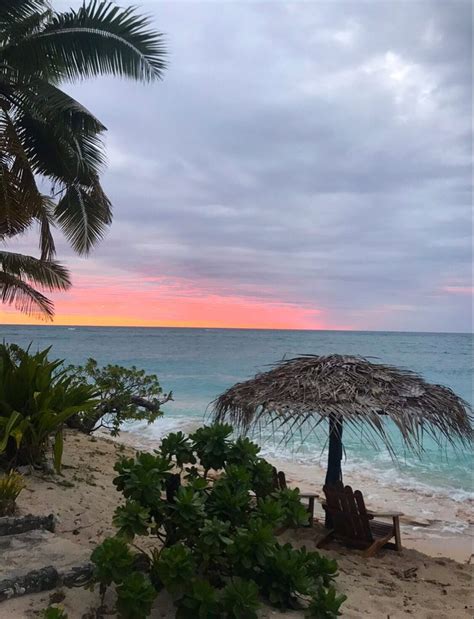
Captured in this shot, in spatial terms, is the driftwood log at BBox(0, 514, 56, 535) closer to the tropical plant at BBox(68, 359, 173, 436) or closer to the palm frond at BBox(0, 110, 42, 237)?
the palm frond at BBox(0, 110, 42, 237)

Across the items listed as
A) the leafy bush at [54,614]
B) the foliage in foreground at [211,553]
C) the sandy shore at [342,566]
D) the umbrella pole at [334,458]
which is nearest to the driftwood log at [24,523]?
the sandy shore at [342,566]

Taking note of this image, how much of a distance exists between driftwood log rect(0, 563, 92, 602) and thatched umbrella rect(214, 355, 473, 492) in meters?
2.20

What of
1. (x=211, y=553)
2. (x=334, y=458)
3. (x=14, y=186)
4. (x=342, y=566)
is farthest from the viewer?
(x=14, y=186)

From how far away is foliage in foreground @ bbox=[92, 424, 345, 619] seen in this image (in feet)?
8.73

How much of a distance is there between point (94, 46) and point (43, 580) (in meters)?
6.69

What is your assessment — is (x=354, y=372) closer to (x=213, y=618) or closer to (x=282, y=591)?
(x=282, y=591)

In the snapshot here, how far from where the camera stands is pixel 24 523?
3.73 m

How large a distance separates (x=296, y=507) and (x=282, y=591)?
0.49 m

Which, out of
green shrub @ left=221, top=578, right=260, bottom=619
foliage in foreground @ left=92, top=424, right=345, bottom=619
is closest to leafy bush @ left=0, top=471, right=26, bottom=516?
foliage in foreground @ left=92, top=424, right=345, bottom=619

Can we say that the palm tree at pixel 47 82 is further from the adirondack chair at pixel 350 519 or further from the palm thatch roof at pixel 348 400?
the adirondack chair at pixel 350 519

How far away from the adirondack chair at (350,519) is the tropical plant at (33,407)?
276cm

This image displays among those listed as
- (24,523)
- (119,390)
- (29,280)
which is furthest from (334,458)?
(29,280)

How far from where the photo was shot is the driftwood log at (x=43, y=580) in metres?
2.85

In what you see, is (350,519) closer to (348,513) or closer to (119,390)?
(348,513)
